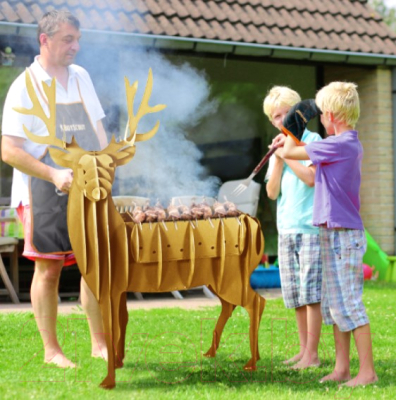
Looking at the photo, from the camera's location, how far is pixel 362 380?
409 cm

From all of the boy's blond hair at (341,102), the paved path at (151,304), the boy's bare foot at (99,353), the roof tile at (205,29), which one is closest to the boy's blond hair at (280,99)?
the boy's blond hair at (341,102)

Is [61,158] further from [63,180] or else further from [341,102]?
[341,102]

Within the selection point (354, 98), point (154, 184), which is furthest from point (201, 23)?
point (354, 98)

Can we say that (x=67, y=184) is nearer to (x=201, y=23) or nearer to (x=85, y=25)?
(x=85, y=25)

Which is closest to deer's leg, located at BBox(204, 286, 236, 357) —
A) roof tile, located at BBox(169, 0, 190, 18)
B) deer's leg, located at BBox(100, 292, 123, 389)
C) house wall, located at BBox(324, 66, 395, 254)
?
deer's leg, located at BBox(100, 292, 123, 389)

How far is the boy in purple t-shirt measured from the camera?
13.6 ft

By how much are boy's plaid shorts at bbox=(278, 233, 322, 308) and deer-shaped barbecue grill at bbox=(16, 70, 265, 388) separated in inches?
17.2

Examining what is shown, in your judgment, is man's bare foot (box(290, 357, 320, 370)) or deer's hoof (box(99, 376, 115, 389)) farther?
man's bare foot (box(290, 357, 320, 370))

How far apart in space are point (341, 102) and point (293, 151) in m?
0.34

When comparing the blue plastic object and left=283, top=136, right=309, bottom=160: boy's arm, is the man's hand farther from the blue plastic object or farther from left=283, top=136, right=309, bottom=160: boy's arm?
the blue plastic object

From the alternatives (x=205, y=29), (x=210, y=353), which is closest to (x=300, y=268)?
(x=210, y=353)

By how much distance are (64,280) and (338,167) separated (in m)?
4.99

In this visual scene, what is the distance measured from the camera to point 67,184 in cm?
414

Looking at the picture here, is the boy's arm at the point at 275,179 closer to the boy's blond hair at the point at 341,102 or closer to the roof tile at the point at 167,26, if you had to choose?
the boy's blond hair at the point at 341,102
